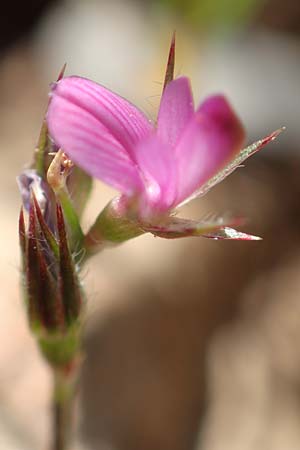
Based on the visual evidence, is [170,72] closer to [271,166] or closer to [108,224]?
[108,224]

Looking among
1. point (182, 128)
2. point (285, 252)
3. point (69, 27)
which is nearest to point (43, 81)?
point (69, 27)

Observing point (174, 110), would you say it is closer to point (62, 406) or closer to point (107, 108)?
point (107, 108)

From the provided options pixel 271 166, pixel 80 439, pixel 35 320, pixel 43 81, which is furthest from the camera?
pixel 43 81

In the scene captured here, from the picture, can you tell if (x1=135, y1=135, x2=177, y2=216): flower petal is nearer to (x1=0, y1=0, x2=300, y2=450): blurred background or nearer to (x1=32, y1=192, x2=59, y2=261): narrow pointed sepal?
(x1=32, y1=192, x2=59, y2=261): narrow pointed sepal

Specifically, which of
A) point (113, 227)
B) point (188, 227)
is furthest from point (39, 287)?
point (188, 227)

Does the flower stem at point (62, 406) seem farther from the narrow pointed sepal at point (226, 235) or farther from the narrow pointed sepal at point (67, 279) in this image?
the narrow pointed sepal at point (226, 235)

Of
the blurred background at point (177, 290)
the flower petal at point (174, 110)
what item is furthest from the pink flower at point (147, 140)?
the blurred background at point (177, 290)
